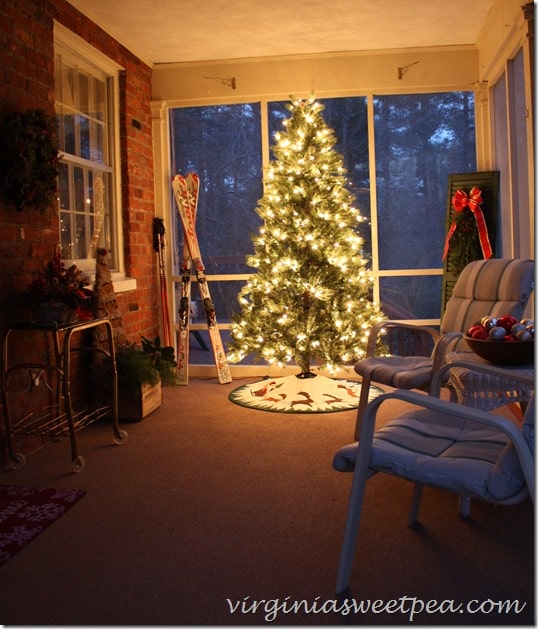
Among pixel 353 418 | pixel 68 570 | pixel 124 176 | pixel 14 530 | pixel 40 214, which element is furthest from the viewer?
pixel 124 176

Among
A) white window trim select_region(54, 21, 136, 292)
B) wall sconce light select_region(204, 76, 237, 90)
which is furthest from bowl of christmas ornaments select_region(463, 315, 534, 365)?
wall sconce light select_region(204, 76, 237, 90)

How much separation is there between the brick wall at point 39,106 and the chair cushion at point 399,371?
5.90 feet

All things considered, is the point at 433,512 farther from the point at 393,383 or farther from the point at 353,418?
the point at 353,418

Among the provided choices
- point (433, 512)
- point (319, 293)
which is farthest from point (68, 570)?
point (319, 293)

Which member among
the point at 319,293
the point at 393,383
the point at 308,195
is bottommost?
the point at 393,383

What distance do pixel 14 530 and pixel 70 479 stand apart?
59cm

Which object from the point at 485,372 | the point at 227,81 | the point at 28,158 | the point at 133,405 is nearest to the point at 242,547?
the point at 485,372

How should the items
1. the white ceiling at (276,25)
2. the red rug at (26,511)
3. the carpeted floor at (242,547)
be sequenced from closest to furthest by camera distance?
the carpeted floor at (242,547)
the red rug at (26,511)
the white ceiling at (276,25)

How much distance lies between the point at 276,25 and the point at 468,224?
6.70ft

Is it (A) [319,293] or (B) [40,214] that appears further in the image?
(A) [319,293]

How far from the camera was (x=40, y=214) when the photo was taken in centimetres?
367

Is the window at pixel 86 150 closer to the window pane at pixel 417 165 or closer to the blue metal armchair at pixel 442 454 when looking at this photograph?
the window pane at pixel 417 165

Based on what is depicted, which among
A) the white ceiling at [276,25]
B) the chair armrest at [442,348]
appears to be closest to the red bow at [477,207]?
the white ceiling at [276,25]

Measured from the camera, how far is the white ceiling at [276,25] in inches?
173
